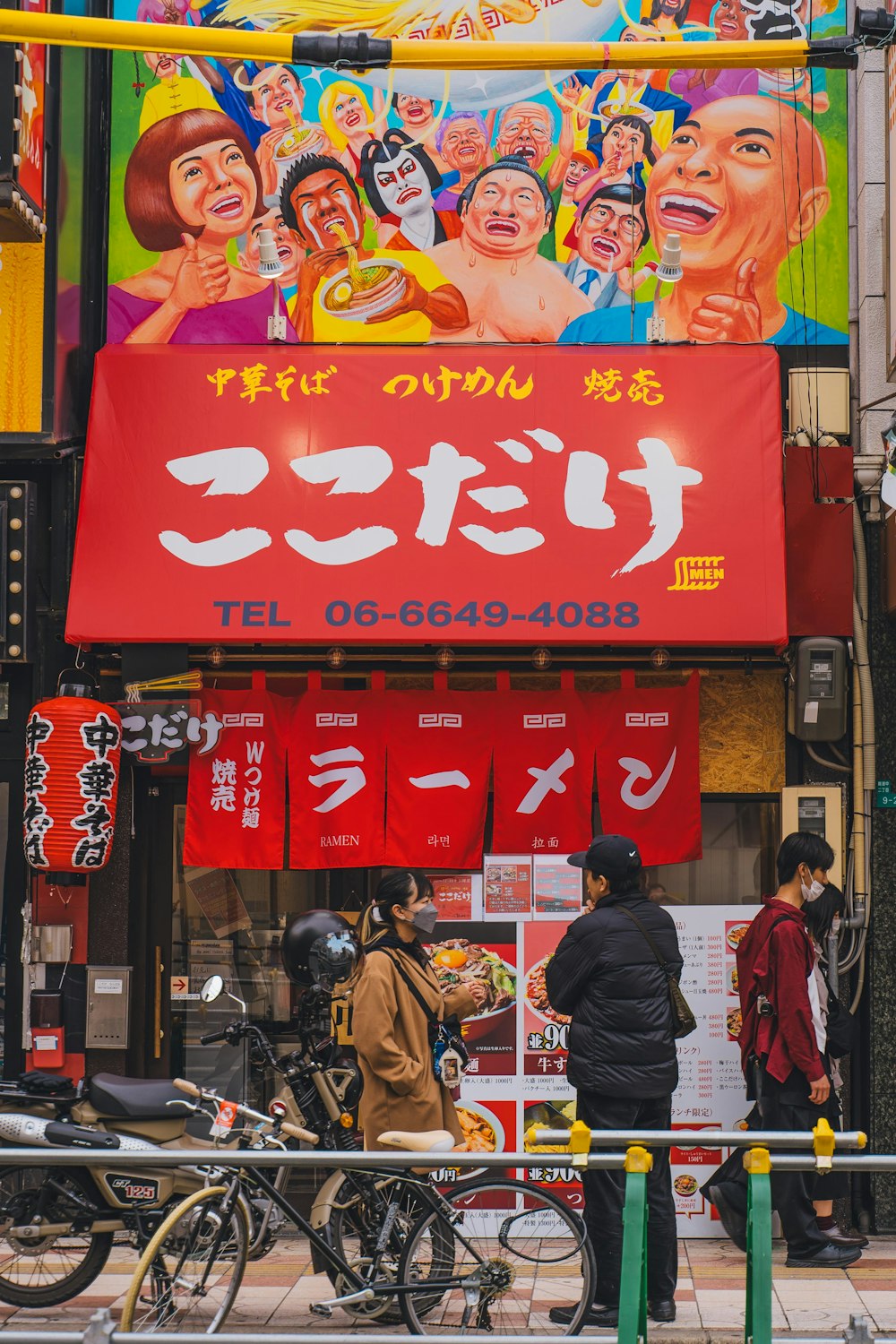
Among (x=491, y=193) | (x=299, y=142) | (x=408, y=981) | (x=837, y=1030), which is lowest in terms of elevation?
(x=837, y=1030)

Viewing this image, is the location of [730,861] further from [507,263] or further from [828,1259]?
[507,263]

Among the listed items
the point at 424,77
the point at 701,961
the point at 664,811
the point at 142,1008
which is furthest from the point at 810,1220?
the point at 424,77

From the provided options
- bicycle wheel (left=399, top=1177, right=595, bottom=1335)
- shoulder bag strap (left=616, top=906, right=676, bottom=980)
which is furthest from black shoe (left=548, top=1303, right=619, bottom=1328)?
shoulder bag strap (left=616, top=906, right=676, bottom=980)

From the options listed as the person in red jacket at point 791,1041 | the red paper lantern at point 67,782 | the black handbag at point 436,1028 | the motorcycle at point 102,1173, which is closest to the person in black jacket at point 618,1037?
the black handbag at point 436,1028

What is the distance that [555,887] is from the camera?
9.67 meters

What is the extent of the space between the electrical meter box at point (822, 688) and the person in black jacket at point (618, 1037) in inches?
100

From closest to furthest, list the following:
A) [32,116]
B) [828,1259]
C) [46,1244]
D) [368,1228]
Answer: [368,1228] < [46,1244] < [828,1259] < [32,116]

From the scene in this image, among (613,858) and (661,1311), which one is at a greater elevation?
(613,858)

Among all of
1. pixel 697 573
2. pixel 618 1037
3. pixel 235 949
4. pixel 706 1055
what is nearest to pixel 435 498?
pixel 697 573

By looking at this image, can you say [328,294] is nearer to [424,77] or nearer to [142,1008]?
[424,77]

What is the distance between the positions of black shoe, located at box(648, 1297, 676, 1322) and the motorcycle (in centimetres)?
167

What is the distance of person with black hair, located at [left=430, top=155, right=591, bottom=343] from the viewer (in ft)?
33.7

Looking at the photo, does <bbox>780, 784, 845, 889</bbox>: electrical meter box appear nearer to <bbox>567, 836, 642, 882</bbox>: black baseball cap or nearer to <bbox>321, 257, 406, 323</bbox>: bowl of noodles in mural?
<bbox>567, 836, 642, 882</bbox>: black baseball cap

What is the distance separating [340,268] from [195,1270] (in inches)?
260
